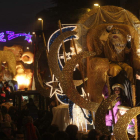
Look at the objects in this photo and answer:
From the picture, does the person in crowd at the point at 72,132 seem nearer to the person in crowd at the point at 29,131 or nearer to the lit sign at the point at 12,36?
the person in crowd at the point at 29,131

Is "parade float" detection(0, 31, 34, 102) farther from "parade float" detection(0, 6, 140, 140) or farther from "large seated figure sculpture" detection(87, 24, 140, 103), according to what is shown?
"large seated figure sculpture" detection(87, 24, 140, 103)

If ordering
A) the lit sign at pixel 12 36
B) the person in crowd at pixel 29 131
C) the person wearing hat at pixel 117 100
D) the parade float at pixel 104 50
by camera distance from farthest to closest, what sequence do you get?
the lit sign at pixel 12 36 < the parade float at pixel 104 50 < the person wearing hat at pixel 117 100 < the person in crowd at pixel 29 131

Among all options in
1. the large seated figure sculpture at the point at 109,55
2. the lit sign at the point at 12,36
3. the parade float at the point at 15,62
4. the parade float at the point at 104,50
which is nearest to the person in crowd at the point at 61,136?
the parade float at the point at 104,50

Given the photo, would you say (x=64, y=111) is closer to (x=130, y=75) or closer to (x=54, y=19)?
(x=130, y=75)

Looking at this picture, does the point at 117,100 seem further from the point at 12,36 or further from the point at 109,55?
the point at 12,36

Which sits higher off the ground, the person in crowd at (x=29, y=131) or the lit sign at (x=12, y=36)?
the lit sign at (x=12, y=36)

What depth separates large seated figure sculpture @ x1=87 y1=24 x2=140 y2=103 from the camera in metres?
7.77

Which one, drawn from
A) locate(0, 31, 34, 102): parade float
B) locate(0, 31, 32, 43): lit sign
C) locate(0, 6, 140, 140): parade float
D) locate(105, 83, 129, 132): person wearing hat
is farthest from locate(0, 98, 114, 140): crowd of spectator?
locate(0, 31, 32, 43): lit sign

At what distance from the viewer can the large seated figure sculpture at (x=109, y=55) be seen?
7.77m

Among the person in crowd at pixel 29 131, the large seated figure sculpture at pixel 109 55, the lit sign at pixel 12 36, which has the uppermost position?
the lit sign at pixel 12 36

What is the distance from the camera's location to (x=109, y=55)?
8.01 metres

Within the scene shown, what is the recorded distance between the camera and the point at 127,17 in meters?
8.14

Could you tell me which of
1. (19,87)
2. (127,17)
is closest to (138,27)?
(127,17)

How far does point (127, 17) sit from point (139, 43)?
2.41 feet
